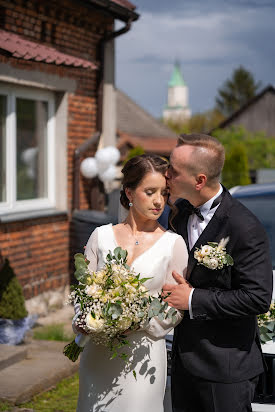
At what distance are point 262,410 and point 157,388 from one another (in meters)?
0.76

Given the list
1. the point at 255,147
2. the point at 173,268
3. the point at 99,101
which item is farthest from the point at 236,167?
the point at 255,147

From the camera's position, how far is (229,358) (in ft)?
10.4

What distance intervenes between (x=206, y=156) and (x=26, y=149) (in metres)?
6.47

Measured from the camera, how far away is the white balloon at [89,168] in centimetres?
995

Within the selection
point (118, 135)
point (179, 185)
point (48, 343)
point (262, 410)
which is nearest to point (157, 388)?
point (262, 410)

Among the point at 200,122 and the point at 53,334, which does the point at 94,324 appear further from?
the point at 200,122

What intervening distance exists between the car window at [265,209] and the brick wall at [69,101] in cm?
368

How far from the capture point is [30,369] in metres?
6.05

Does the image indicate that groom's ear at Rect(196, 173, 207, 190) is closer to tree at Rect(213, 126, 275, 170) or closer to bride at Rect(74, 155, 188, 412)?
bride at Rect(74, 155, 188, 412)

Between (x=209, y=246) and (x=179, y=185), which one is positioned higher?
(x=179, y=185)

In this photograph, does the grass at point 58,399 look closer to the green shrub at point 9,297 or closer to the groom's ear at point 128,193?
the green shrub at point 9,297

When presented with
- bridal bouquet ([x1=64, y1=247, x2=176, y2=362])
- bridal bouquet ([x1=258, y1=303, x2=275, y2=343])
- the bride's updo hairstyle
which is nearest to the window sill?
bridal bouquet ([x1=258, y1=303, x2=275, y2=343])

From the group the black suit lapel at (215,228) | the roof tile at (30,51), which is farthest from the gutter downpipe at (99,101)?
the black suit lapel at (215,228)

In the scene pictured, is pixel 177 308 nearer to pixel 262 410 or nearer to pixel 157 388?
pixel 157 388
